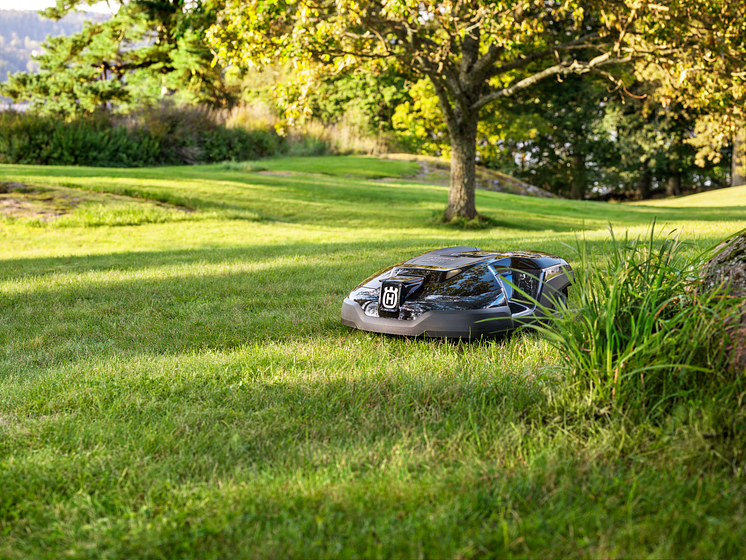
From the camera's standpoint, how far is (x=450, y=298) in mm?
4562

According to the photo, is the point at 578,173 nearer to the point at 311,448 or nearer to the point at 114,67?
the point at 114,67

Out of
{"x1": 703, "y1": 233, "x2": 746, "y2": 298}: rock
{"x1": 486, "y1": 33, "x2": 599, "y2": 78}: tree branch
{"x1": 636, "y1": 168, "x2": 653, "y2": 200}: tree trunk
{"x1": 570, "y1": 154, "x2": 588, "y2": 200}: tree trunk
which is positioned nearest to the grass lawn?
{"x1": 703, "y1": 233, "x2": 746, "y2": 298}: rock

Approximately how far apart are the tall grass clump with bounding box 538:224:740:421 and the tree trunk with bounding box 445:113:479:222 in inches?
438

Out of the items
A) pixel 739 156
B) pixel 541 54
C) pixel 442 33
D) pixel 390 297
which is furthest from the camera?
pixel 739 156

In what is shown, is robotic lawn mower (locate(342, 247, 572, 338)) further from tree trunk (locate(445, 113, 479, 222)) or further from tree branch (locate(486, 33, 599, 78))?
tree trunk (locate(445, 113, 479, 222))

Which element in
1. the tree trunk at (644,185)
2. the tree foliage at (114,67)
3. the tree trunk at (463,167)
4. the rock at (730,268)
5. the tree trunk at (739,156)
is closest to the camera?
the rock at (730,268)

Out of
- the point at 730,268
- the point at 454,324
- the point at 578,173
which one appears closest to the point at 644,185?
the point at 578,173

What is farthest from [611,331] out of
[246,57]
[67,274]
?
[246,57]

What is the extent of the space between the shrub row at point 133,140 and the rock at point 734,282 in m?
22.8

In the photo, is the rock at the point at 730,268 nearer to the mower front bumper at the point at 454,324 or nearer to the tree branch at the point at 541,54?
the mower front bumper at the point at 454,324

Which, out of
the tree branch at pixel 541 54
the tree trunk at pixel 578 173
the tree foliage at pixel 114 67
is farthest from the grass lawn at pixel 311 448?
the tree trunk at pixel 578 173

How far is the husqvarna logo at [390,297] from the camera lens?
4.68m

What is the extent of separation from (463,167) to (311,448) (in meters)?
12.2

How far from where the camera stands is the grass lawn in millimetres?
2244
